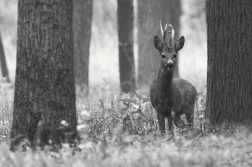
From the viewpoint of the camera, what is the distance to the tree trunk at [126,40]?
14219 millimetres

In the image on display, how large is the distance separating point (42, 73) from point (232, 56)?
3021 mm

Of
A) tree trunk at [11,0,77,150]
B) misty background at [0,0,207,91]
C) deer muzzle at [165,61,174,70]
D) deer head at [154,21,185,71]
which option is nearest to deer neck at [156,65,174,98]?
deer head at [154,21,185,71]

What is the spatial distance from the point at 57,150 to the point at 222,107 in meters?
2.96

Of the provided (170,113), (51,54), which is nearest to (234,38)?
(170,113)

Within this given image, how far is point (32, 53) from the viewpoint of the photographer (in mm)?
6320

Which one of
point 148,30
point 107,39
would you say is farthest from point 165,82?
point 107,39

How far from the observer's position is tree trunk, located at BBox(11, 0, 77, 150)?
6312mm

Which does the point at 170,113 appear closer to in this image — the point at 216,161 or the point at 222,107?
Result: the point at 222,107

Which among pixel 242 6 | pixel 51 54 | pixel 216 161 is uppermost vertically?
pixel 242 6

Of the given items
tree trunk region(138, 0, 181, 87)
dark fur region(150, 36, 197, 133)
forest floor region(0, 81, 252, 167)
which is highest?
tree trunk region(138, 0, 181, 87)

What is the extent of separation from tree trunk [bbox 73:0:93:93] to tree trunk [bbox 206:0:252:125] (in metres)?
6.79

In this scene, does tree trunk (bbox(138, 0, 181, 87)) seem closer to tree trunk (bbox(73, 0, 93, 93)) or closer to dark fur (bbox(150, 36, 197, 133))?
tree trunk (bbox(73, 0, 93, 93))

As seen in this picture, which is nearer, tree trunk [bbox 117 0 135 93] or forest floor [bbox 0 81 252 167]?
forest floor [bbox 0 81 252 167]

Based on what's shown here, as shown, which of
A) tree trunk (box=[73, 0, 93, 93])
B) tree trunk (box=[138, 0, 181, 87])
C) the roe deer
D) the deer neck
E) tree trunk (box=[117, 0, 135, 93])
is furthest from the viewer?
tree trunk (box=[138, 0, 181, 87])
